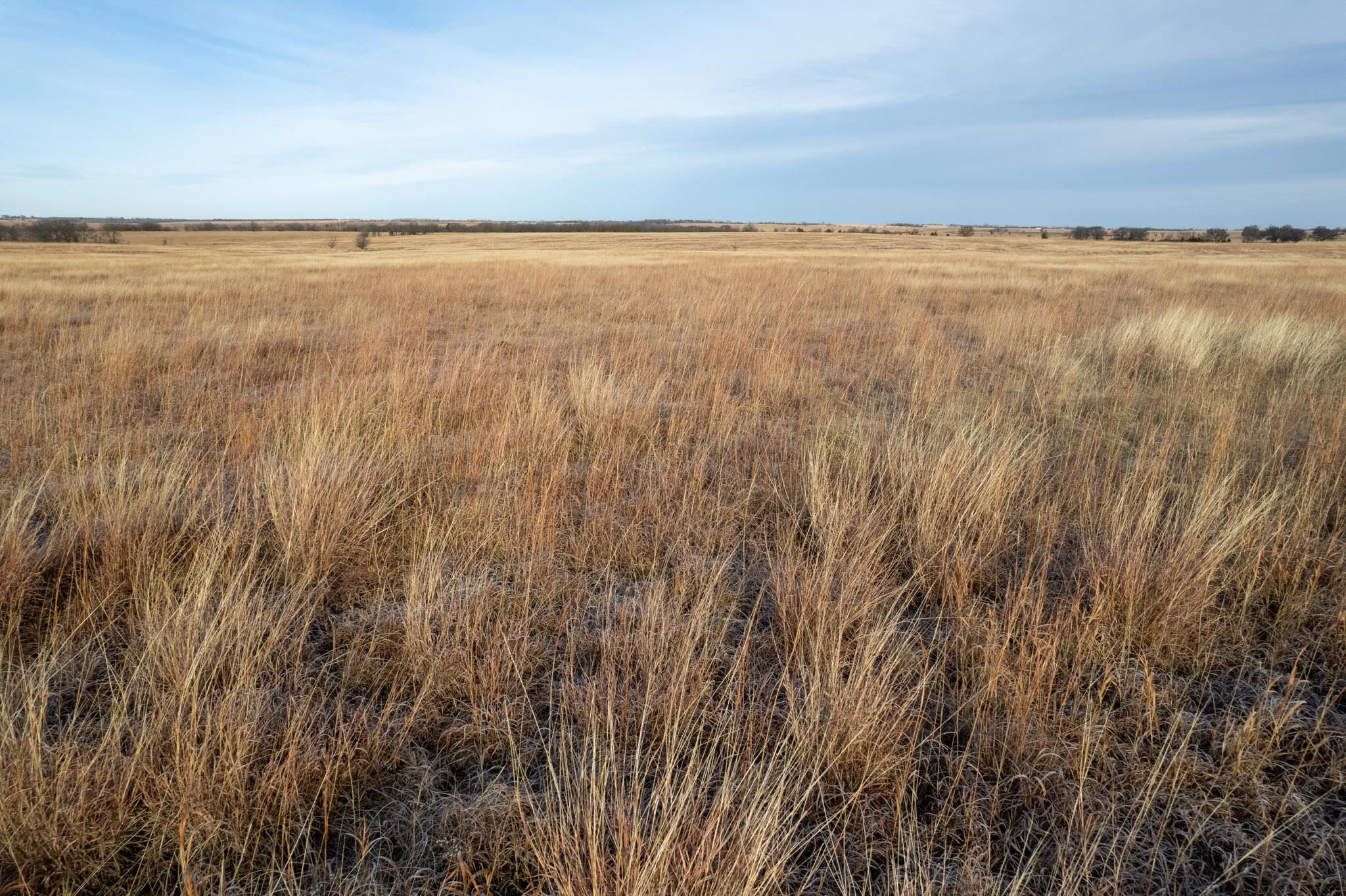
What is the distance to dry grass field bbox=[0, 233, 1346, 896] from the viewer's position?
1.71 meters

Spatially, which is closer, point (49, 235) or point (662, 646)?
point (662, 646)

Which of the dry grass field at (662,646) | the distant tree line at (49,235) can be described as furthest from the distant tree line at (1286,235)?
the distant tree line at (49,235)

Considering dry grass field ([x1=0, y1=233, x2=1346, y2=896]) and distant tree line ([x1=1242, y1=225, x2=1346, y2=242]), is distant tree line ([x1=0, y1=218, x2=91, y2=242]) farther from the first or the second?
distant tree line ([x1=1242, y1=225, x2=1346, y2=242])

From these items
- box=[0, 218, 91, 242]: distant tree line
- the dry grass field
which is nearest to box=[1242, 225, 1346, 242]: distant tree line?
the dry grass field

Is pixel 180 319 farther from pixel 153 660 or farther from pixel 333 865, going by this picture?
pixel 333 865

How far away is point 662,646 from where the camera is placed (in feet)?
7.71

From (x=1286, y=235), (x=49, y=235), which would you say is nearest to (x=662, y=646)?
(x=49, y=235)

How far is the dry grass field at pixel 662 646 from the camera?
171cm

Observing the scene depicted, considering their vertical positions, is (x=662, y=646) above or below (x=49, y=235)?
below

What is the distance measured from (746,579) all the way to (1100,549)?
1.85 meters

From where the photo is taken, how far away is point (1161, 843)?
182 cm

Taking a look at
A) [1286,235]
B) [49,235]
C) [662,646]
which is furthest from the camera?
[1286,235]

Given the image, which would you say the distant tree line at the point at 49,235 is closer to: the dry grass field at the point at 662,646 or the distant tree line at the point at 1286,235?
the dry grass field at the point at 662,646

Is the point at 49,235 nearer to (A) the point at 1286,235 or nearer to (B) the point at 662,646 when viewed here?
(B) the point at 662,646
